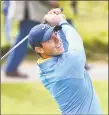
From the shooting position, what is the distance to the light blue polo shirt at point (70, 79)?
333cm

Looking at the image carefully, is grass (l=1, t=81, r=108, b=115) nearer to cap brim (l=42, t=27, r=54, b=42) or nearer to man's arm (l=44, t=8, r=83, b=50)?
man's arm (l=44, t=8, r=83, b=50)

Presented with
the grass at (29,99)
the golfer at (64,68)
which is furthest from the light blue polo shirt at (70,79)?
the grass at (29,99)

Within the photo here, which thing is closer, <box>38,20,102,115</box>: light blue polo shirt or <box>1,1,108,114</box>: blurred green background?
<box>38,20,102,115</box>: light blue polo shirt

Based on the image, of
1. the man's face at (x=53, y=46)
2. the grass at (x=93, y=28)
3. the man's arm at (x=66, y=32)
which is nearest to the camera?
the man's face at (x=53, y=46)

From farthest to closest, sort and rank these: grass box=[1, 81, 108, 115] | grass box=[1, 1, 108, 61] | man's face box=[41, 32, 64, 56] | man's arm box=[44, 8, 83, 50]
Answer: grass box=[1, 1, 108, 61] < grass box=[1, 81, 108, 115] < man's arm box=[44, 8, 83, 50] < man's face box=[41, 32, 64, 56]

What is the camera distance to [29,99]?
6.23 m

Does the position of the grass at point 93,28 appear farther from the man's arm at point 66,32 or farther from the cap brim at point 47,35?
the cap brim at point 47,35

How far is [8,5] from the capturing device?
665 centimetres

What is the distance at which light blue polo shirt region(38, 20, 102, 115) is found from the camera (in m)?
3.33

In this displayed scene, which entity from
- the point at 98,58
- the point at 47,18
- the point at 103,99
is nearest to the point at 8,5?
the point at 103,99

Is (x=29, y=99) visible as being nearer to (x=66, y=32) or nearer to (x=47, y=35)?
(x=66, y=32)

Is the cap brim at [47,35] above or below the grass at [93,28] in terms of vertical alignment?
above

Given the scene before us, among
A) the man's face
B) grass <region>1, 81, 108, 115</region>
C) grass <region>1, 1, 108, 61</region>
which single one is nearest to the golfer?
the man's face

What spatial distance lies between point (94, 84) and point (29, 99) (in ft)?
3.11
